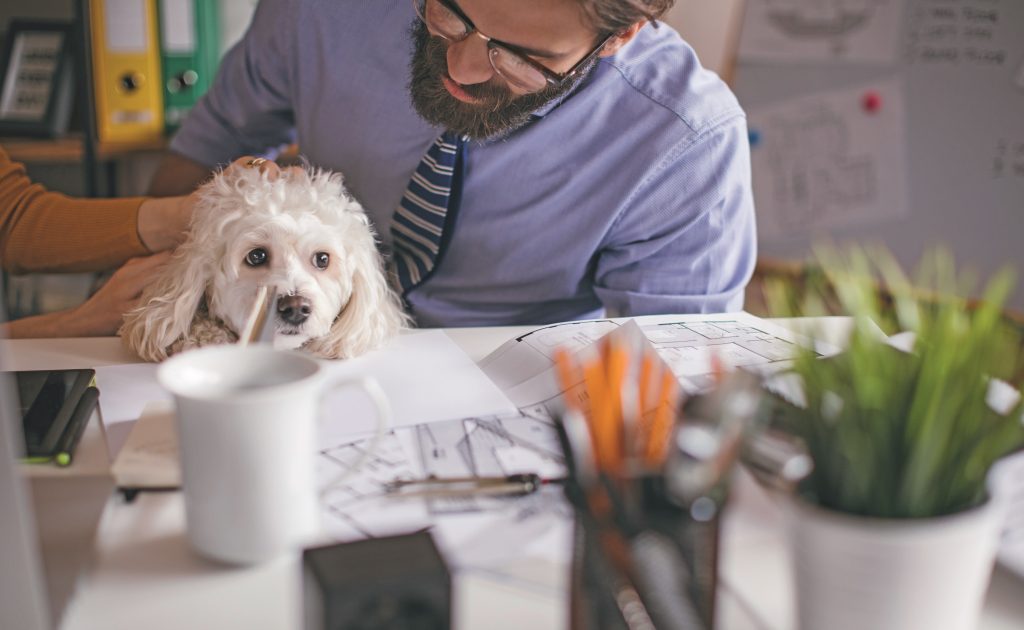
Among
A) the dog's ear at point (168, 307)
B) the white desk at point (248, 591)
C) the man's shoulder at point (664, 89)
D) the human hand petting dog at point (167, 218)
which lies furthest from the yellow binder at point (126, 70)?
the white desk at point (248, 591)

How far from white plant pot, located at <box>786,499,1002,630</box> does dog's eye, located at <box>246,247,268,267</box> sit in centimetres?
80

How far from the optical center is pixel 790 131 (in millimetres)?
2709

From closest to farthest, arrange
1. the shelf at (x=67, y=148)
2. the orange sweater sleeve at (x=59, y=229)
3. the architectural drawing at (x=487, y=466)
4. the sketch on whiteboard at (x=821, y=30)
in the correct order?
the architectural drawing at (x=487, y=466) → the orange sweater sleeve at (x=59, y=229) → the shelf at (x=67, y=148) → the sketch on whiteboard at (x=821, y=30)

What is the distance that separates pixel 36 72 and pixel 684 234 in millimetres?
1897

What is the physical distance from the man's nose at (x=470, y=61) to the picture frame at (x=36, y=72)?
163 centimetres

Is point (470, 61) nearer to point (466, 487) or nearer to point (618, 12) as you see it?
point (618, 12)

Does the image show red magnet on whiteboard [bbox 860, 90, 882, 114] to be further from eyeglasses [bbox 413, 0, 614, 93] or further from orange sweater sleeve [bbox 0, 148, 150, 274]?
orange sweater sleeve [bbox 0, 148, 150, 274]

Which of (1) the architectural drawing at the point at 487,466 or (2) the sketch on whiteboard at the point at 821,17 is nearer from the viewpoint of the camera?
(1) the architectural drawing at the point at 487,466

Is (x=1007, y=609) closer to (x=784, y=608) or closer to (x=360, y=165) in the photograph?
(x=784, y=608)

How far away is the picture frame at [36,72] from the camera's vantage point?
230cm

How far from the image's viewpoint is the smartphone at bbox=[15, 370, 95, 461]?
0.69 metres

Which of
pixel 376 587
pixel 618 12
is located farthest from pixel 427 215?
pixel 376 587

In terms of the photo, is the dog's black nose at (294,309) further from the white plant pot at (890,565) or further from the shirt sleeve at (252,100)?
the white plant pot at (890,565)

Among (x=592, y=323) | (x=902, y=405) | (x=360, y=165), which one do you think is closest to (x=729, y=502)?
(x=902, y=405)
